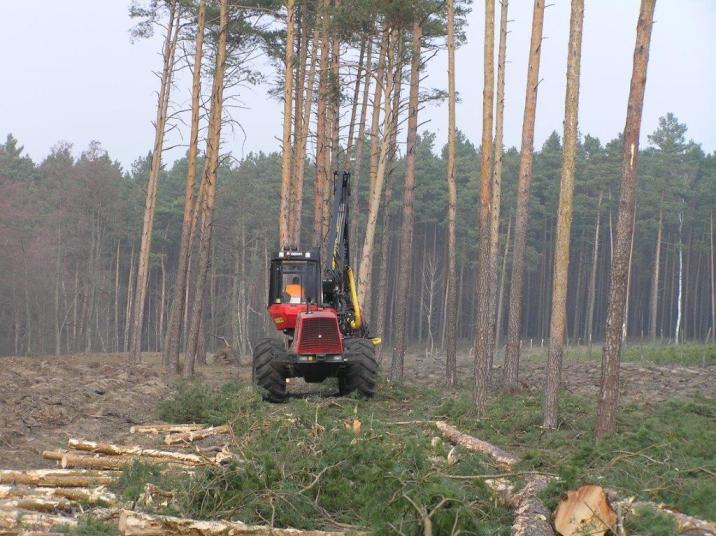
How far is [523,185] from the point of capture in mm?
19984

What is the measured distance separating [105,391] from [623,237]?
34.0 feet

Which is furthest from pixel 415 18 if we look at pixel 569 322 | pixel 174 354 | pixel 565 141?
pixel 569 322

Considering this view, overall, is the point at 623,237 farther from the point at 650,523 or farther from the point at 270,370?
the point at 270,370

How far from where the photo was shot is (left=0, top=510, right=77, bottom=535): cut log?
7.05 metres

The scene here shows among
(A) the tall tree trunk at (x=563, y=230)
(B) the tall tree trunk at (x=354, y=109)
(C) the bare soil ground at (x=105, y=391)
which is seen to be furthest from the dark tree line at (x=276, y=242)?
(A) the tall tree trunk at (x=563, y=230)

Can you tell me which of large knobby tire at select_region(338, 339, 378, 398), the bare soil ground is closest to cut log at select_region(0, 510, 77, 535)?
the bare soil ground

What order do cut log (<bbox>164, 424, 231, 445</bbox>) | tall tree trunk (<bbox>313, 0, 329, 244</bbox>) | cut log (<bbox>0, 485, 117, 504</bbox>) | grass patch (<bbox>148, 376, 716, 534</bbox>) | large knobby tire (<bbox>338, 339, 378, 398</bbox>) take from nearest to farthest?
grass patch (<bbox>148, 376, 716, 534</bbox>) → cut log (<bbox>0, 485, 117, 504</bbox>) → cut log (<bbox>164, 424, 231, 445</bbox>) → large knobby tire (<bbox>338, 339, 378, 398</bbox>) → tall tree trunk (<bbox>313, 0, 329, 244</bbox>)

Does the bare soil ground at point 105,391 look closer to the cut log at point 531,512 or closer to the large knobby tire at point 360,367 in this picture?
the large knobby tire at point 360,367

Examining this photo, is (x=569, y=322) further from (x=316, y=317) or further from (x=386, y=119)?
(x=316, y=317)

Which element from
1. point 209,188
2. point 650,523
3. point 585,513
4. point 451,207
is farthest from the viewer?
point 209,188

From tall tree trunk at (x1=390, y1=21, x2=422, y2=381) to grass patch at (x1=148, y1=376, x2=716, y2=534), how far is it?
996cm

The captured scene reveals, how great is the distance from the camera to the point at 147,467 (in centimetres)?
916

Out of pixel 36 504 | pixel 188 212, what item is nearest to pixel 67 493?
pixel 36 504

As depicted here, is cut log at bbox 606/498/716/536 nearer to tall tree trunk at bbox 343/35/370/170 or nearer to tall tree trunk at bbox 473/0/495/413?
tall tree trunk at bbox 473/0/495/413
